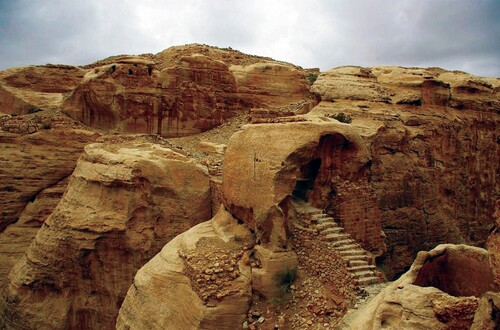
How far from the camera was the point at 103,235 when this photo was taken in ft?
51.3

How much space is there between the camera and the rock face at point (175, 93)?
2225 centimetres

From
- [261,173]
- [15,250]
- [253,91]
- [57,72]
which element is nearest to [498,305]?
[261,173]

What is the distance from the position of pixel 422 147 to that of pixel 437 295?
12.8 metres

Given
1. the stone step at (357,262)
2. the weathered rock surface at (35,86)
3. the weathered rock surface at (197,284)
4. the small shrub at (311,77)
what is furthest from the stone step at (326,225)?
the weathered rock surface at (35,86)

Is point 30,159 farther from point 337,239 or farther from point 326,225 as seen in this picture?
point 337,239

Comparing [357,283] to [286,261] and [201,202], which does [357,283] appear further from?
[201,202]

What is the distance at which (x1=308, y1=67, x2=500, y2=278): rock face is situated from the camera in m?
18.0

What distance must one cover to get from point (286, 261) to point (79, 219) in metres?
8.05

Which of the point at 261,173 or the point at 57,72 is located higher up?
the point at 57,72

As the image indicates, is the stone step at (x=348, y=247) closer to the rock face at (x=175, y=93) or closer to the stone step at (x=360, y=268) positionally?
the stone step at (x=360, y=268)

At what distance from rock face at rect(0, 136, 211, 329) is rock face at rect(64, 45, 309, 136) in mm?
6039

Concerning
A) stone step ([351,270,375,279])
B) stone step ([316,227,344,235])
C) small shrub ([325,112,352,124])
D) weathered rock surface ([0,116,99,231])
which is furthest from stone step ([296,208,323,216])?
weathered rock surface ([0,116,99,231])

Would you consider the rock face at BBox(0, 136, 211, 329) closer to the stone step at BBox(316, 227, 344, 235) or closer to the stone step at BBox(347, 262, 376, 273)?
the stone step at BBox(316, 227, 344, 235)

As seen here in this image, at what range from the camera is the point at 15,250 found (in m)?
19.4
